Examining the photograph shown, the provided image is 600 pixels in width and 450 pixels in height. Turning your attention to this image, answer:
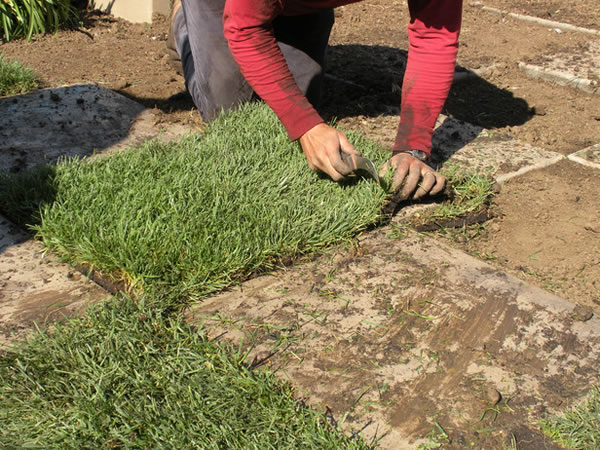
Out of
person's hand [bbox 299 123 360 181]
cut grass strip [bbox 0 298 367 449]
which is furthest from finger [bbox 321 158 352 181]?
cut grass strip [bbox 0 298 367 449]

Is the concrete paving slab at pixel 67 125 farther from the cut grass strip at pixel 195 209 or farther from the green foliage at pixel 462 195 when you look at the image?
the green foliage at pixel 462 195

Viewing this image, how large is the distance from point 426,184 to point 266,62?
34.2 inches

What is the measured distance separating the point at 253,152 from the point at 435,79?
2.99 ft

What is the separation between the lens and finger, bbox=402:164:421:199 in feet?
8.73

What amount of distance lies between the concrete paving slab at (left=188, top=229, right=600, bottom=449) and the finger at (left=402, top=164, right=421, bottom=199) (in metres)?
0.30

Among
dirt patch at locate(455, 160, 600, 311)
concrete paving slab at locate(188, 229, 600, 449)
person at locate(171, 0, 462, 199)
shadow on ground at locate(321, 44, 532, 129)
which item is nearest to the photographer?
concrete paving slab at locate(188, 229, 600, 449)

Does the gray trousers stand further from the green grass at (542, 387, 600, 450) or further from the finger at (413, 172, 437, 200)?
the green grass at (542, 387, 600, 450)

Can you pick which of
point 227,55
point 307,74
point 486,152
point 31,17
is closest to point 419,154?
point 486,152

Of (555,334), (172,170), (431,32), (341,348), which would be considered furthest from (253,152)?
(555,334)

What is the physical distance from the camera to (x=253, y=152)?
9.73ft

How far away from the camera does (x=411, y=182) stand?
266 centimetres

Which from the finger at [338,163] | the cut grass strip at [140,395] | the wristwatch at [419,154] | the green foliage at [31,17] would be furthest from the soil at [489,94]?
the cut grass strip at [140,395]

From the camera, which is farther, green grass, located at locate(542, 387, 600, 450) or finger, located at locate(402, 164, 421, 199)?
finger, located at locate(402, 164, 421, 199)

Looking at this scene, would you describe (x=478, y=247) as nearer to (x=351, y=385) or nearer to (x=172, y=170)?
(x=351, y=385)
